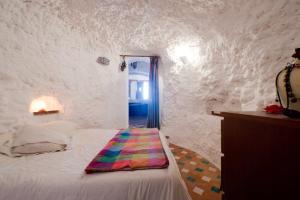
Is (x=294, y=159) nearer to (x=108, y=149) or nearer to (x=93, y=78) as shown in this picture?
(x=108, y=149)

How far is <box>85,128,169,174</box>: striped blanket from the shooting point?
3.87 feet

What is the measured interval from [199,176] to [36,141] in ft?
6.74

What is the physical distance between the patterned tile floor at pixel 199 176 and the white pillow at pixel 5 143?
199 centimetres

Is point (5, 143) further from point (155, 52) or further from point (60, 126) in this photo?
point (155, 52)

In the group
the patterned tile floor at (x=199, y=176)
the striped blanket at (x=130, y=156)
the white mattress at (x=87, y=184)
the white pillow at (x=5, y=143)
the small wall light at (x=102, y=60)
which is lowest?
the patterned tile floor at (x=199, y=176)

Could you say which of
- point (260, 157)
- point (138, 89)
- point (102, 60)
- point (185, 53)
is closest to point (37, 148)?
point (260, 157)

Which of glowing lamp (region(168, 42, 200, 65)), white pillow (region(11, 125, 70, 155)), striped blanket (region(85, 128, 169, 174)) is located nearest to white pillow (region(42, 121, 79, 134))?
white pillow (region(11, 125, 70, 155))

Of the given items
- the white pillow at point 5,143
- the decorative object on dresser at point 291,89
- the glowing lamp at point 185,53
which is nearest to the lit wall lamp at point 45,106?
the white pillow at point 5,143

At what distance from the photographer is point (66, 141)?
1722 mm

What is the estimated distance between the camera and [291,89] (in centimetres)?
72

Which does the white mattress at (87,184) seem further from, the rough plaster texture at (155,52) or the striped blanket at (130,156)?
the rough plaster texture at (155,52)

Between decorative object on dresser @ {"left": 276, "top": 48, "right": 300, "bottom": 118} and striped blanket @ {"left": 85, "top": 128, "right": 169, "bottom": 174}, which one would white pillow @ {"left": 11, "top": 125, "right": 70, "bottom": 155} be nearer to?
striped blanket @ {"left": 85, "top": 128, "right": 169, "bottom": 174}

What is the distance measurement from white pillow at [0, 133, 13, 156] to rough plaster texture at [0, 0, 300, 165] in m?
0.14

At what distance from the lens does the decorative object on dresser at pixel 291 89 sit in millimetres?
695
